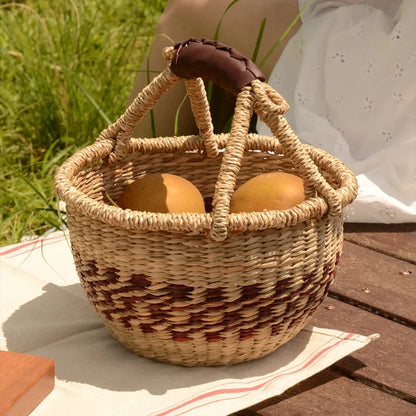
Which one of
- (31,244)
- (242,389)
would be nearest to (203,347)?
(242,389)

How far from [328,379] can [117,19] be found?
230 cm

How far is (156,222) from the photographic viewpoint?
40.3 inches

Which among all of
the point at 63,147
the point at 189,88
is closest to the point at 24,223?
the point at 63,147

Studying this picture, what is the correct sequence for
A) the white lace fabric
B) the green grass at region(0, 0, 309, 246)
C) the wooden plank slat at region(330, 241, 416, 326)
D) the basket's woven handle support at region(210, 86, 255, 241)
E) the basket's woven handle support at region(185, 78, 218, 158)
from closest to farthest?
the basket's woven handle support at region(210, 86, 255, 241) < the basket's woven handle support at region(185, 78, 218, 158) < the wooden plank slat at region(330, 241, 416, 326) < the white lace fabric < the green grass at region(0, 0, 309, 246)

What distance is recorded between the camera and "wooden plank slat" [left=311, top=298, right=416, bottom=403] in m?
1.21

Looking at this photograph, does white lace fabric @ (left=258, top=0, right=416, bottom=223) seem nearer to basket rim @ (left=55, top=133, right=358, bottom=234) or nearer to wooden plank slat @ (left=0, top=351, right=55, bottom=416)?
basket rim @ (left=55, top=133, right=358, bottom=234)

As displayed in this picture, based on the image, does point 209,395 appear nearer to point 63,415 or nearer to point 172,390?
point 172,390

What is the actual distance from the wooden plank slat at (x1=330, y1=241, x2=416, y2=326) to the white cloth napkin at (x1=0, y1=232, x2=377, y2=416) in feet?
0.54

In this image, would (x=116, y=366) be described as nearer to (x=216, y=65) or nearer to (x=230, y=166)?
(x=230, y=166)

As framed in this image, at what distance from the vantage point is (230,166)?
1066 mm

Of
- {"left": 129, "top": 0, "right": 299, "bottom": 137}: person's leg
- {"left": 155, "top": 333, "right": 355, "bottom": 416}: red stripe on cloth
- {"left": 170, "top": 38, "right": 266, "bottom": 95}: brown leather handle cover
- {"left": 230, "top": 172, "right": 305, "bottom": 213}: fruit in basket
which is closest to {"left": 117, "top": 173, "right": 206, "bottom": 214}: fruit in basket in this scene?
{"left": 230, "top": 172, "right": 305, "bottom": 213}: fruit in basket

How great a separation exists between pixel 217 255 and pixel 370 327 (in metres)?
0.44

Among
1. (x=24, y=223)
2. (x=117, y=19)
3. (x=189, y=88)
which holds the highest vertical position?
(x=189, y=88)

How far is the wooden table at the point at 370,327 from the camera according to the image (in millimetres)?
1146
